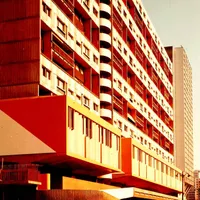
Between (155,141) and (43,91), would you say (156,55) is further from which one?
(43,91)

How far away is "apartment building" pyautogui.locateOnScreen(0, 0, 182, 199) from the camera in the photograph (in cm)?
3478

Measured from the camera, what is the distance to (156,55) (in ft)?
290

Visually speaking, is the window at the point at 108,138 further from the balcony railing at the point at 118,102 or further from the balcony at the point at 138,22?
the balcony at the point at 138,22

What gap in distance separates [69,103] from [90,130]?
4771 millimetres

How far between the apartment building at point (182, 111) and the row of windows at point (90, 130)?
3753 inches

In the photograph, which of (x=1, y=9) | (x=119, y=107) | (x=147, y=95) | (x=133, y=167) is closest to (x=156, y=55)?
(x=147, y=95)

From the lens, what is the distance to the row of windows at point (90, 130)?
35450mm

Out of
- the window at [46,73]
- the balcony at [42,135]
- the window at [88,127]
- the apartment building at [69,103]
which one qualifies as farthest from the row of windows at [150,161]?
the balcony at [42,135]

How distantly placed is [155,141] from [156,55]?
15.1 m

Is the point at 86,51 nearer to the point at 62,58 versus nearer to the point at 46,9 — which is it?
the point at 62,58

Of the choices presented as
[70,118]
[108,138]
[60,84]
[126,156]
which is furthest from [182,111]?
[70,118]

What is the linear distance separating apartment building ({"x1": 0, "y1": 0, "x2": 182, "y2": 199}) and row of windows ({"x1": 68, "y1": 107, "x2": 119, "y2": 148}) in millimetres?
75

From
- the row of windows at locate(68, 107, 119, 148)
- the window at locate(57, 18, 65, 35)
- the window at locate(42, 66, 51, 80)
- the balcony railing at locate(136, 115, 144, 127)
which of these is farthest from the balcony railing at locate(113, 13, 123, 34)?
the window at locate(42, 66, 51, 80)

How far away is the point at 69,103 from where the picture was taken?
115ft
